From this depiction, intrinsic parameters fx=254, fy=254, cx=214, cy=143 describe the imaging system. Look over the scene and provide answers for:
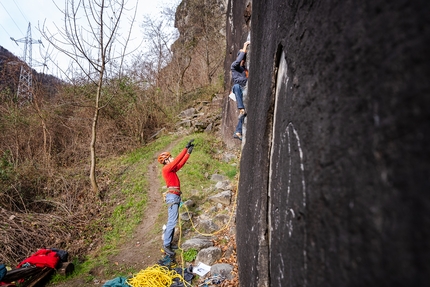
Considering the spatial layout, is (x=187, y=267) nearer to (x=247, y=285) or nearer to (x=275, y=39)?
(x=247, y=285)

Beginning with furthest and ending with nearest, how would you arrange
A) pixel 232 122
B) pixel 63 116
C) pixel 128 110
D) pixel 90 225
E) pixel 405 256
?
1. pixel 128 110
2. pixel 63 116
3. pixel 232 122
4. pixel 90 225
5. pixel 405 256

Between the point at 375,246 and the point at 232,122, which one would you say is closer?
the point at 375,246

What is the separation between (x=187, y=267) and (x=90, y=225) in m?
3.40

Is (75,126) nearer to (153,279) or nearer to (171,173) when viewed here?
(171,173)

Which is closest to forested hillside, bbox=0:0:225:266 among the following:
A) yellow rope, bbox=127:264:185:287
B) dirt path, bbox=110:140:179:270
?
dirt path, bbox=110:140:179:270

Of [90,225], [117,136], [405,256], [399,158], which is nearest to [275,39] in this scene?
[399,158]

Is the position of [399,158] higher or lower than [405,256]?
higher

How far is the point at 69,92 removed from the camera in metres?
11.6

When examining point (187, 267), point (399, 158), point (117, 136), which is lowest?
point (187, 267)

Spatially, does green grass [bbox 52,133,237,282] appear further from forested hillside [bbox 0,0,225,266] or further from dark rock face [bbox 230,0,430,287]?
dark rock face [bbox 230,0,430,287]

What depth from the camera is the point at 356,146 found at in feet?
2.34

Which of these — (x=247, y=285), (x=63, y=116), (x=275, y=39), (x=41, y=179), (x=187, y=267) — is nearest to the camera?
(x=275, y=39)

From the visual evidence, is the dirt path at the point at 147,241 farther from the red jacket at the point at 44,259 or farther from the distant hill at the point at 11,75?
the distant hill at the point at 11,75

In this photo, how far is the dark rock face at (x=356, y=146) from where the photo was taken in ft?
1.78
